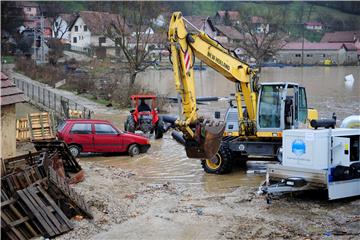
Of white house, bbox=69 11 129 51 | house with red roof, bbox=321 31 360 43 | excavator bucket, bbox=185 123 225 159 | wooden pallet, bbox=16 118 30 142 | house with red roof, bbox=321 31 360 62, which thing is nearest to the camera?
excavator bucket, bbox=185 123 225 159

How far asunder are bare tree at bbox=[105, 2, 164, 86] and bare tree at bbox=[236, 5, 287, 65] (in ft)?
103

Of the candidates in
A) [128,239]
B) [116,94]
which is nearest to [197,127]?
[128,239]

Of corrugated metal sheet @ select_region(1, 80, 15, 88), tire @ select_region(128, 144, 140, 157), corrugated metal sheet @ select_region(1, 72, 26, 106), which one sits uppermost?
corrugated metal sheet @ select_region(1, 80, 15, 88)

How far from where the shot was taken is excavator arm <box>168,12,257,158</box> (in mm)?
15680

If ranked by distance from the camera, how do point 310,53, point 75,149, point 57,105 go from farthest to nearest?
point 310,53 < point 57,105 < point 75,149

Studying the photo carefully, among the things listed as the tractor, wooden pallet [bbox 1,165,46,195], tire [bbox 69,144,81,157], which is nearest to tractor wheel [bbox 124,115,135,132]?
the tractor

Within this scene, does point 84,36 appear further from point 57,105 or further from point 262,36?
point 57,105

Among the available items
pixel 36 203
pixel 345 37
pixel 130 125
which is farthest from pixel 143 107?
pixel 345 37

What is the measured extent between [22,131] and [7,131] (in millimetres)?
4796

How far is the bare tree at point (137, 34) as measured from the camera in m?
46.3

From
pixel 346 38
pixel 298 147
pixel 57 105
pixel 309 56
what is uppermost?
pixel 346 38

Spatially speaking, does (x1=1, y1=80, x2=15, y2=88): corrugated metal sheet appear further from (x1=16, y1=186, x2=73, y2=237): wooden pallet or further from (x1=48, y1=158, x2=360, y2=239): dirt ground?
(x1=16, y1=186, x2=73, y2=237): wooden pallet

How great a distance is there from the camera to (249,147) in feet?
59.0

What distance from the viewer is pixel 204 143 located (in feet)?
51.0
